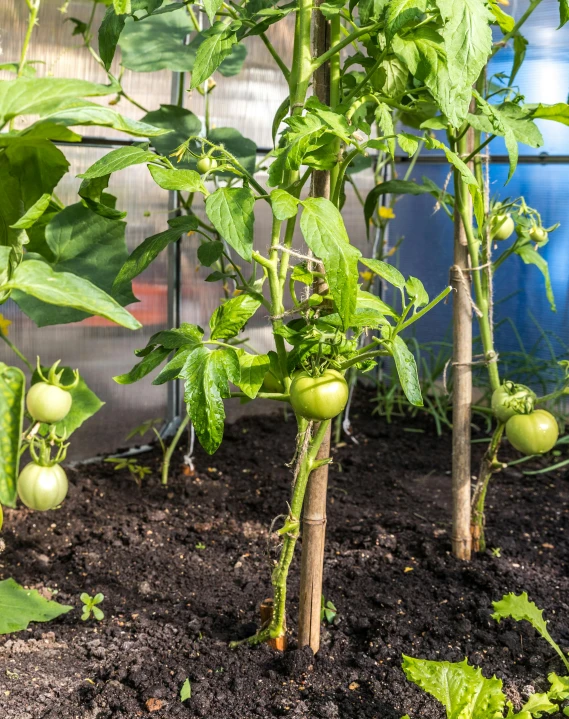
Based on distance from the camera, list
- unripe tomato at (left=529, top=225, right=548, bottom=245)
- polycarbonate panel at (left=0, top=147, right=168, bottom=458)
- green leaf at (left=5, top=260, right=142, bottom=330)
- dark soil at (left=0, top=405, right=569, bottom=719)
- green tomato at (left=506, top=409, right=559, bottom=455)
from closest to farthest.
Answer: green leaf at (left=5, top=260, right=142, bottom=330), dark soil at (left=0, top=405, right=569, bottom=719), green tomato at (left=506, top=409, right=559, bottom=455), unripe tomato at (left=529, top=225, right=548, bottom=245), polycarbonate panel at (left=0, top=147, right=168, bottom=458)

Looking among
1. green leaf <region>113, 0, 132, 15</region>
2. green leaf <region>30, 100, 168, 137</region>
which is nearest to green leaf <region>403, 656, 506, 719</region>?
green leaf <region>30, 100, 168, 137</region>

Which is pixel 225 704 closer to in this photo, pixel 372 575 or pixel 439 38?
pixel 372 575

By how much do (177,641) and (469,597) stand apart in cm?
55

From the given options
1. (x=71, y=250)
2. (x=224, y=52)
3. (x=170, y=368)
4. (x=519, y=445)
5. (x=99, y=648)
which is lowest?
(x=99, y=648)

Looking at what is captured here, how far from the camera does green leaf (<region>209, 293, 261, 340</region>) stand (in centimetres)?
100

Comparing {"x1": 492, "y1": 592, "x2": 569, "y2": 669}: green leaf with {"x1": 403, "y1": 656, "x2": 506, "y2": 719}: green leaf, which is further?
{"x1": 492, "y1": 592, "x2": 569, "y2": 669}: green leaf

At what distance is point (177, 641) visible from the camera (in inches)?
50.5

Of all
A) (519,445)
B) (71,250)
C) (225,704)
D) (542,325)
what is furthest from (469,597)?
(542,325)

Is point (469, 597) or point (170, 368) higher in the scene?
point (170, 368)

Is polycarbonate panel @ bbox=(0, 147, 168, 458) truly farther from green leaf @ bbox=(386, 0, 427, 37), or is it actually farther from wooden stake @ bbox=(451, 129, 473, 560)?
green leaf @ bbox=(386, 0, 427, 37)

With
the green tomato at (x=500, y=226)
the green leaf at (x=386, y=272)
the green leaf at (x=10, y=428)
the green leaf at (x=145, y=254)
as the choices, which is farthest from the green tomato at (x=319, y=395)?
the green tomato at (x=500, y=226)

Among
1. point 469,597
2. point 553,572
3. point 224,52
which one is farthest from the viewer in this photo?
point 553,572

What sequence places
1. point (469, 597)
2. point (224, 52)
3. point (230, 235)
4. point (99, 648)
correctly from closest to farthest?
point (230, 235) < point (224, 52) < point (99, 648) < point (469, 597)

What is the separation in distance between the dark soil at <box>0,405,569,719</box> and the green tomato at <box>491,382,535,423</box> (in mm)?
312
